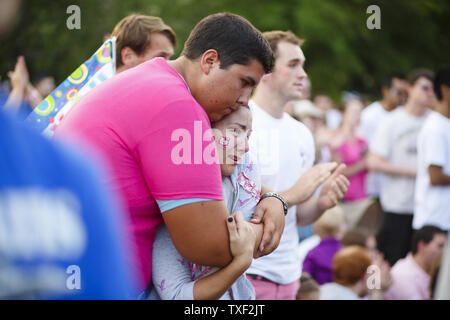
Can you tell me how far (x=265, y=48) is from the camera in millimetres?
2238

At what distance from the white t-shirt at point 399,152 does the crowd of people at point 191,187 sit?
87 centimetres

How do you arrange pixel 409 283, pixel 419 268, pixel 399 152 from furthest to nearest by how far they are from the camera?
pixel 399 152
pixel 419 268
pixel 409 283

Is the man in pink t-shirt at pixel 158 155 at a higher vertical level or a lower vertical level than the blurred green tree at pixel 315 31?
lower

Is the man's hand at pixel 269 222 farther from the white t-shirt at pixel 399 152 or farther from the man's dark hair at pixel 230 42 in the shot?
the white t-shirt at pixel 399 152

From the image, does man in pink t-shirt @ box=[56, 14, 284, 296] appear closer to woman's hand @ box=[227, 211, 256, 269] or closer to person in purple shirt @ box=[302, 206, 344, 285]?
woman's hand @ box=[227, 211, 256, 269]

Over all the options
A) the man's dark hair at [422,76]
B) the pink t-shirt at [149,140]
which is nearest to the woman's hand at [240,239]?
the pink t-shirt at [149,140]

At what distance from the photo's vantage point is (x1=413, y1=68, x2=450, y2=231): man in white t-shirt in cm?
559

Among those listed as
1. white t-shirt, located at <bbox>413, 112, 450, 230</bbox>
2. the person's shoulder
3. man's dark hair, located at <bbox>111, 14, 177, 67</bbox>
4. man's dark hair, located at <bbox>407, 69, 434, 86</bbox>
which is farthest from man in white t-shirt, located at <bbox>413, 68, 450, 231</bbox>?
man's dark hair, located at <bbox>111, 14, 177, 67</bbox>

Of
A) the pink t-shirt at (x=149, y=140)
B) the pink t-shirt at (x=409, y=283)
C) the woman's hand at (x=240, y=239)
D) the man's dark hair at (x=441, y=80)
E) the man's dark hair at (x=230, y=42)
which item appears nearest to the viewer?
the pink t-shirt at (x=149, y=140)

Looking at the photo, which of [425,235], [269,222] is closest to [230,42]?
[269,222]

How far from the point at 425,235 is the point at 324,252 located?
3.45 feet

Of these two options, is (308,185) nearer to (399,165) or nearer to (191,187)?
(191,187)

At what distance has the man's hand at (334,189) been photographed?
132 inches

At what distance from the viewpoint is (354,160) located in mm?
8016
